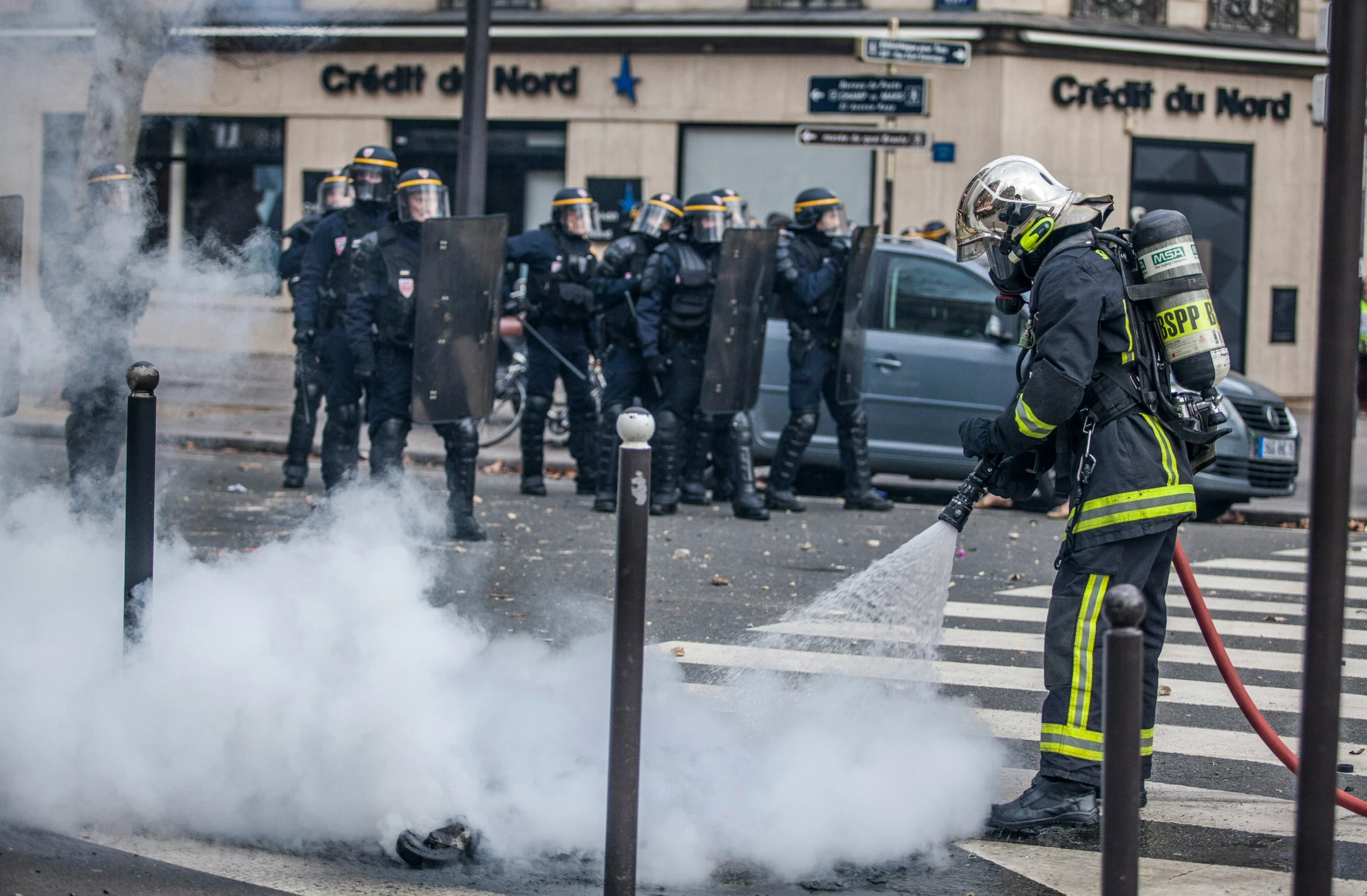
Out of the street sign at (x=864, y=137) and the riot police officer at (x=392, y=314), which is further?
the street sign at (x=864, y=137)

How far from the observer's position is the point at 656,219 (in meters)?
10.4

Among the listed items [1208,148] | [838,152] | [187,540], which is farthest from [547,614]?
[1208,148]

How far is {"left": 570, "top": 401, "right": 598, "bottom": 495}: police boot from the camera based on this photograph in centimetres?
1123

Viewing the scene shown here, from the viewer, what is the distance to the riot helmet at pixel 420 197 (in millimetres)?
8445

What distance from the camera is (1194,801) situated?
177 inches

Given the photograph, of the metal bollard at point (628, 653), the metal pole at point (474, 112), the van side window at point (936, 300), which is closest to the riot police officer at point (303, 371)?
the metal pole at point (474, 112)

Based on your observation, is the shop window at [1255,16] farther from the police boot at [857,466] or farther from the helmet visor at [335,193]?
the helmet visor at [335,193]

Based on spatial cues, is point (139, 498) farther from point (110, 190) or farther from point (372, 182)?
point (372, 182)

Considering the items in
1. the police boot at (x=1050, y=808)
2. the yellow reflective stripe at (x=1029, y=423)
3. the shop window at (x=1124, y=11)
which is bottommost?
the police boot at (x=1050, y=808)

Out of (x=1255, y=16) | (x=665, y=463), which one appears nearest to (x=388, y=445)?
(x=665, y=463)

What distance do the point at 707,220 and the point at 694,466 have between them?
179cm

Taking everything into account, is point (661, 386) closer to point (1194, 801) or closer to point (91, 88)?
point (91, 88)

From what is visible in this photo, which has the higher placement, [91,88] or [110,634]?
[91,88]

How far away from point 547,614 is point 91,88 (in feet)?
9.24
